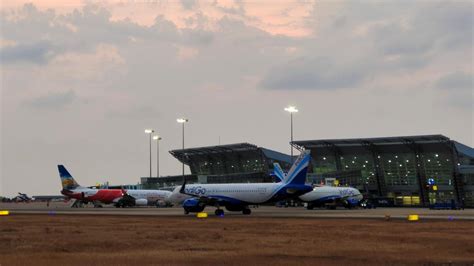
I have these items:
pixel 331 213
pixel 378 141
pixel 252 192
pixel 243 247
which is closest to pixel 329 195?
pixel 331 213

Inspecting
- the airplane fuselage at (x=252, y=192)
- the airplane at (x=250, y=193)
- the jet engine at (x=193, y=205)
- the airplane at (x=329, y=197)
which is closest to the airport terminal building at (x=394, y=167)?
the airplane at (x=329, y=197)

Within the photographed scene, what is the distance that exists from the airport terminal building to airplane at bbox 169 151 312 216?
180 feet

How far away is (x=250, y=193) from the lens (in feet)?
252

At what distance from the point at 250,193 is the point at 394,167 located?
83.3 m

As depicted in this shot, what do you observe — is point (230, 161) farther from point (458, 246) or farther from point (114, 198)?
point (458, 246)

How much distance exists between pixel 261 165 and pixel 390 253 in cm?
14714

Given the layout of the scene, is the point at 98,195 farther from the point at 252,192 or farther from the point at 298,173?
the point at 298,173

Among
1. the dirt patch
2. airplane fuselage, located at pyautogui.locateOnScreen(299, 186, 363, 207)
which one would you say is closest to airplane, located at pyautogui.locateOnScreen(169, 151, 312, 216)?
airplane fuselage, located at pyautogui.locateOnScreen(299, 186, 363, 207)

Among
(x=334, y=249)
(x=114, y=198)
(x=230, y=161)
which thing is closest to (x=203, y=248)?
(x=334, y=249)

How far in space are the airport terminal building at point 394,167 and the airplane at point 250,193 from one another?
54911 mm

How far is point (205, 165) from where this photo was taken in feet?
646

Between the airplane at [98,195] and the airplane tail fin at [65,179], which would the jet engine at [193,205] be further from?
the airplane tail fin at [65,179]

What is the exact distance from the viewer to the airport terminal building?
13850 centimetres

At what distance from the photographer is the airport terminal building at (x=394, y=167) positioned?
138m
